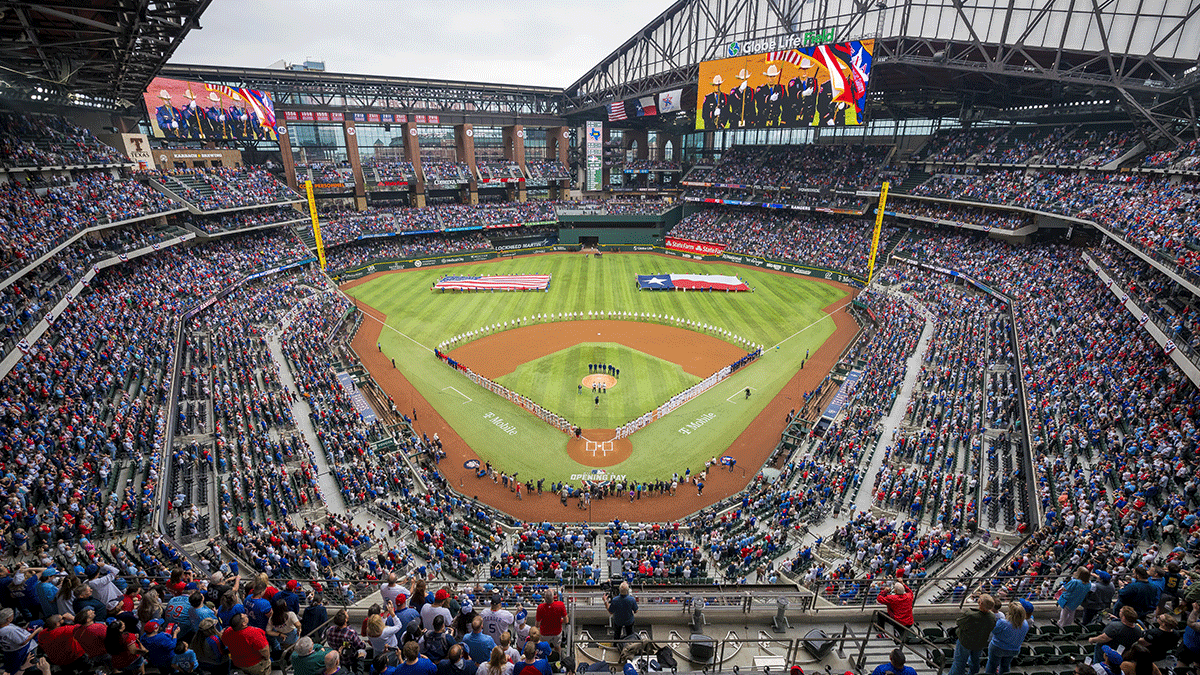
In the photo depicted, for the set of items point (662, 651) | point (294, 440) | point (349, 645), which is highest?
point (349, 645)

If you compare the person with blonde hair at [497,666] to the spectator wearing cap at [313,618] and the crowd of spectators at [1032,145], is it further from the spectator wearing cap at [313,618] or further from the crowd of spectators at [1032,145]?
the crowd of spectators at [1032,145]

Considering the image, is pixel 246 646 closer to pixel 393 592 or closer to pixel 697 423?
pixel 393 592

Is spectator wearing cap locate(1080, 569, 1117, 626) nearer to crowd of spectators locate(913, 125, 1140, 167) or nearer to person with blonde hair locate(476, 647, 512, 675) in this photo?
person with blonde hair locate(476, 647, 512, 675)

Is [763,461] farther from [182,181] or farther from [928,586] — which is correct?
[182,181]

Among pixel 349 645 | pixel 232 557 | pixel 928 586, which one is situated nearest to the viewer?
pixel 349 645

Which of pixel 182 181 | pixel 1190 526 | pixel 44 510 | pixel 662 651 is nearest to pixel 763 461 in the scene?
pixel 1190 526

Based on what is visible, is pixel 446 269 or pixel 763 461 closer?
pixel 763 461

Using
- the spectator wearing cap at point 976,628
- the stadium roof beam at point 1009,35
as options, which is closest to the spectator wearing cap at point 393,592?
the spectator wearing cap at point 976,628

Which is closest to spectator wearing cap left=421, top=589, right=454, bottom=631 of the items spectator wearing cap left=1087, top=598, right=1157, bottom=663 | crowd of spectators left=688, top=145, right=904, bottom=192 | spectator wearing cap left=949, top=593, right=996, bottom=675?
spectator wearing cap left=949, top=593, right=996, bottom=675
